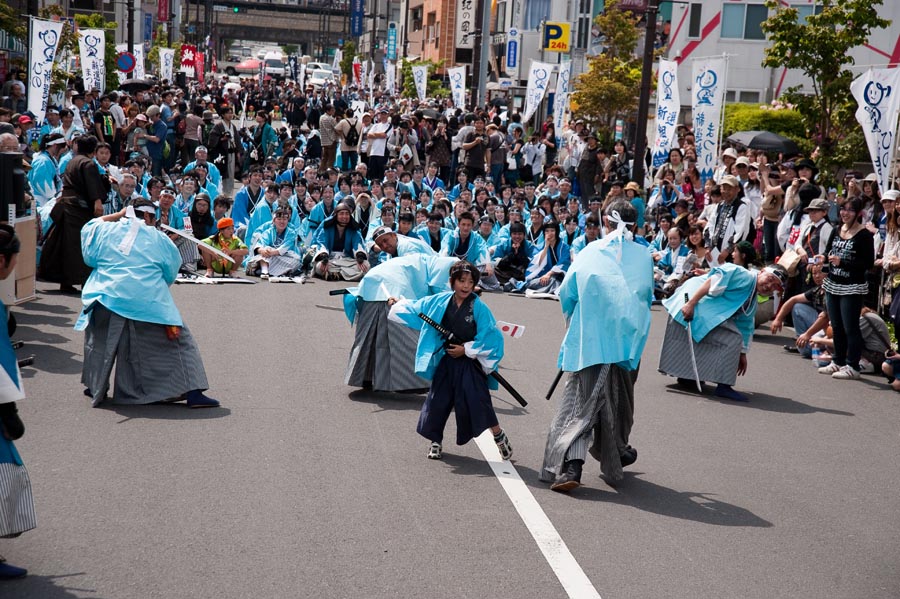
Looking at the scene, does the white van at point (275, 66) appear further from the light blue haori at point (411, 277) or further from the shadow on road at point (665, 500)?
the shadow on road at point (665, 500)

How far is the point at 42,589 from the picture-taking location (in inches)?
191

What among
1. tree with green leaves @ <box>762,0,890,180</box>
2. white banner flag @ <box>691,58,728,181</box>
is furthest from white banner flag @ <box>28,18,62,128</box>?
tree with green leaves @ <box>762,0,890,180</box>

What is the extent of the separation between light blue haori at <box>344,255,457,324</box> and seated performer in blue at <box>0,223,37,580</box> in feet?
13.2

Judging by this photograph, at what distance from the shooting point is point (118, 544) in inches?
212

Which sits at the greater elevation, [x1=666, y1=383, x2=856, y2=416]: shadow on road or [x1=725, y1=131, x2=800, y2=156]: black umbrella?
[x1=725, y1=131, x2=800, y2=156]: black umbrella

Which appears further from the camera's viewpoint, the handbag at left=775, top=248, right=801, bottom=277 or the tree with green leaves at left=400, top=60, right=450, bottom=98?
the tree with green leaves at left=400, top=60, right=450, bottom=98

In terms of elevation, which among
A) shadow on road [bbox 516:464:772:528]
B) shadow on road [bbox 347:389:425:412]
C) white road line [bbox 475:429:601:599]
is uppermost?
white road line [bbox 475:429:601:599]

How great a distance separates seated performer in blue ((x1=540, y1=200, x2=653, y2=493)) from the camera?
22.2 ft

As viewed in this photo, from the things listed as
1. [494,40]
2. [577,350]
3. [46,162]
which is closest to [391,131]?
[46,162]

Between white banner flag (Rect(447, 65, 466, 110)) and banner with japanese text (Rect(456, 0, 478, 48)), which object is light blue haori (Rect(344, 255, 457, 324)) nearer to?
white banner flag (Rect(447, 65, 466, 110))

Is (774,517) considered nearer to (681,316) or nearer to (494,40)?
(681,316)

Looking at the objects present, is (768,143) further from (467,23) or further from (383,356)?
(467,23)

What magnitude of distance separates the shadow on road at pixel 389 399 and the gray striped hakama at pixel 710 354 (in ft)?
8.33

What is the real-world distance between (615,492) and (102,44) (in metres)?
21.5
